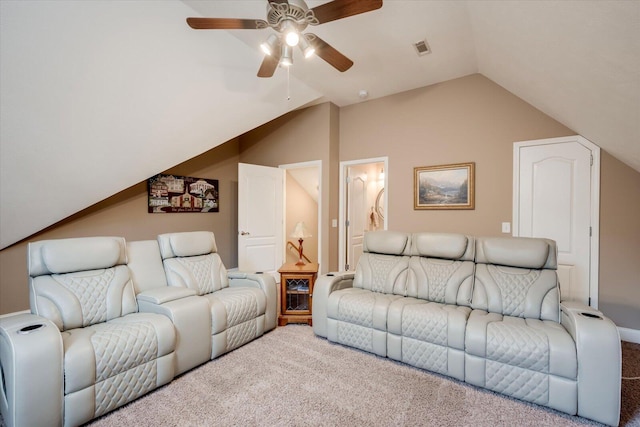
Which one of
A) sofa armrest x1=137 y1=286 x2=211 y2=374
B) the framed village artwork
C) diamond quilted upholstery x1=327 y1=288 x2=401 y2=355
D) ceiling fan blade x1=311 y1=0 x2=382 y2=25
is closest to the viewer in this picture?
ceiling fan blade x1=311 y1=0 x2=382 y2=25

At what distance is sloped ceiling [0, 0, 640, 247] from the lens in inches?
66.1

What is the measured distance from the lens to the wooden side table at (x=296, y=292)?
3.08 meters

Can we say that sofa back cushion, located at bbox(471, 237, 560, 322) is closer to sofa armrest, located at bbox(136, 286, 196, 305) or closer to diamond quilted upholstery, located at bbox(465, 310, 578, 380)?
diamond quilted upholstery, located at bbox(465, 310, 578, 380)

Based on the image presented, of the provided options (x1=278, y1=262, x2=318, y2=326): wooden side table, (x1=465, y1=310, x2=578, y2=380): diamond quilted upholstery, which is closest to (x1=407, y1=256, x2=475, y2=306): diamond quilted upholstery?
(x1=465, y1=310, x2=578, y2=380): diamond quilted upholstery

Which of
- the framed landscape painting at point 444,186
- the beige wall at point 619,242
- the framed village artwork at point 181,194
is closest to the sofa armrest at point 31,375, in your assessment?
the framed village artwork at point 181,194

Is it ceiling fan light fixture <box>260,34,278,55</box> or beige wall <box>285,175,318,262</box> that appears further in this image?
beige wall <box>285,175,318,262</box>

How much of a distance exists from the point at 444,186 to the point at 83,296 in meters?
3.83

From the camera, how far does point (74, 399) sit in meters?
1.54

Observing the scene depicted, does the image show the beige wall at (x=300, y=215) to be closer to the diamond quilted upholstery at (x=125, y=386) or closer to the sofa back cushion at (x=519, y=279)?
the sofa back cushion at (x=519, y=279)

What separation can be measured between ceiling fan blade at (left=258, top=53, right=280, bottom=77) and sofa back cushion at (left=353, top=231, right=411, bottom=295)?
1.92m

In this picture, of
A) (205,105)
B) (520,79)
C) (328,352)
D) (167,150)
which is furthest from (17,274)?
(520,79)

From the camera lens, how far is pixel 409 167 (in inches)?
153

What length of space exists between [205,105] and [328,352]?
2782mm

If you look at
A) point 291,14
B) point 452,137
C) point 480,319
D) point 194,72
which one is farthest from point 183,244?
point 452,137
